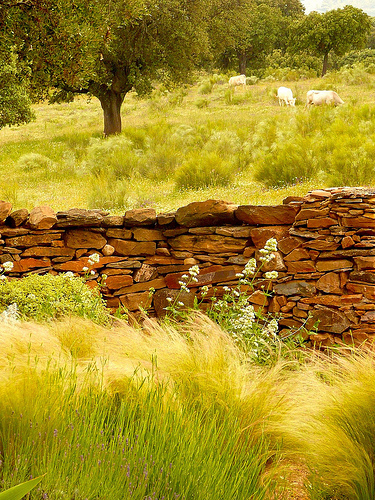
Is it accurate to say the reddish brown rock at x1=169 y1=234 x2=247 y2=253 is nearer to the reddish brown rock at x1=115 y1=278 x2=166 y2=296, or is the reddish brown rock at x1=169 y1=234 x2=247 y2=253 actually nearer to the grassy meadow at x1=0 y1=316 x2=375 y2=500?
the reddish brown rock at x1=115 y1=278 x2=166 y2=296

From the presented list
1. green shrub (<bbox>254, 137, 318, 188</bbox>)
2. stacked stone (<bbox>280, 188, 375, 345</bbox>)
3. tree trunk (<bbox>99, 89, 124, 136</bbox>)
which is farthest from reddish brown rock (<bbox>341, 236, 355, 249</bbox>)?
tree trunk (<bbox>99, 89, 124, 136</bbox>)

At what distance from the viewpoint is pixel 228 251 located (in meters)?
5.71

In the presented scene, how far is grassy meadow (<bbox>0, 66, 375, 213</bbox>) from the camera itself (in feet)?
30.1

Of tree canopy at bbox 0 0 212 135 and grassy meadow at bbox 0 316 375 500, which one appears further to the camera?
tree canopy at bbox 0 0 212 135

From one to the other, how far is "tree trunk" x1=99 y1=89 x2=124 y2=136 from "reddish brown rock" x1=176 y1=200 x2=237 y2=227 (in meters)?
13.1

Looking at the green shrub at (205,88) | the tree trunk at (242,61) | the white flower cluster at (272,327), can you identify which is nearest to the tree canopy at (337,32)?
the tree trunk at (242,61)

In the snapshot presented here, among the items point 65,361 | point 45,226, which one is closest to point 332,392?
point 65,361

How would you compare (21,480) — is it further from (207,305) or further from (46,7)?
(46,7)

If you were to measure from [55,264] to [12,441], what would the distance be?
410 centimetres

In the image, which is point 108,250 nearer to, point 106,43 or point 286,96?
point 106,43

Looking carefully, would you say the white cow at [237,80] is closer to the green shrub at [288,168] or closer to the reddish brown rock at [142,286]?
the green shrub at [288,168]

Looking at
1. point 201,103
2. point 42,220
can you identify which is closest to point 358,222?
point 42,220

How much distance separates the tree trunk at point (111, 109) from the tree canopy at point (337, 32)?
1983 cm

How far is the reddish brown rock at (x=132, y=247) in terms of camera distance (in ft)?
19.2
